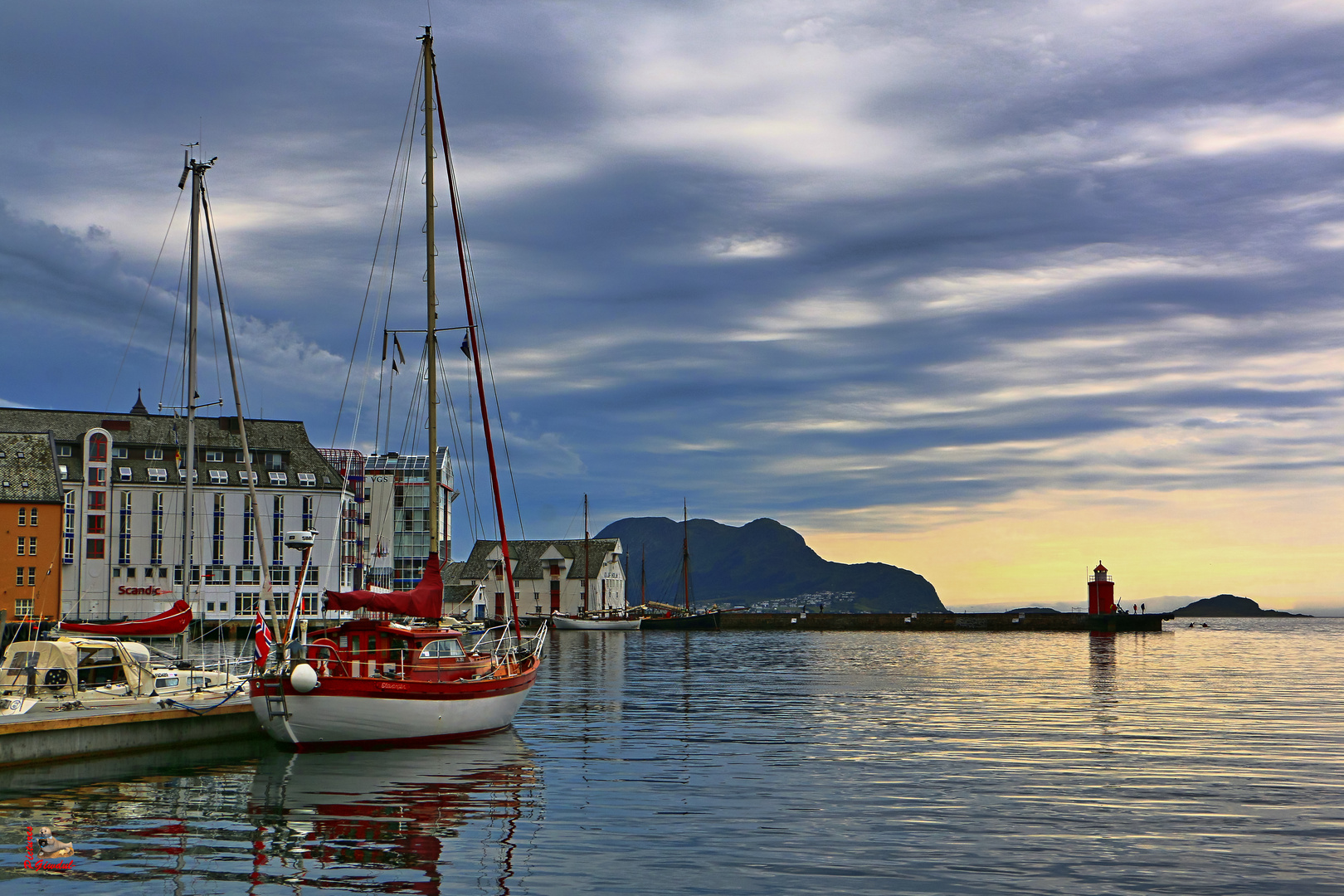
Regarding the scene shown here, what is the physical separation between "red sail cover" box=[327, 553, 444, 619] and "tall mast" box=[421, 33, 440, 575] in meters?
0.60

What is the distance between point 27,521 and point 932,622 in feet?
386

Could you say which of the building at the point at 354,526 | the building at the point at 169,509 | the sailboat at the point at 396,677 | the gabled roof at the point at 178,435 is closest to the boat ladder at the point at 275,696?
the sailboat at the point at 396,677

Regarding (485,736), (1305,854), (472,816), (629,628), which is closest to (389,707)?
(485,736)

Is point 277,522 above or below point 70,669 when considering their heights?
above

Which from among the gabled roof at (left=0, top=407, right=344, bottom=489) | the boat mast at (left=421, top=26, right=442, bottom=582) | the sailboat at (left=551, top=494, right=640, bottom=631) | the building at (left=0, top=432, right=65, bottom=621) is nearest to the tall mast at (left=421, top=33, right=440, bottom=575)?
the boat mast at (left=421, top=26, right=442, bottom=582)

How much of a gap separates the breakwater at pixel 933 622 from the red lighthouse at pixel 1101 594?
6.73 ft

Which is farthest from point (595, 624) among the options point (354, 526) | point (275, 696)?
point (275, 696)

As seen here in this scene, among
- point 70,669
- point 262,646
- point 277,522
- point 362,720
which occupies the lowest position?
point 362,720

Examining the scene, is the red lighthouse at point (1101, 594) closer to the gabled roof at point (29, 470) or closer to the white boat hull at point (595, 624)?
the white boat hull at point (595, 624)

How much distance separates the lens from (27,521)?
91.8 m

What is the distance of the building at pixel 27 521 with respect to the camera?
91.0 metres

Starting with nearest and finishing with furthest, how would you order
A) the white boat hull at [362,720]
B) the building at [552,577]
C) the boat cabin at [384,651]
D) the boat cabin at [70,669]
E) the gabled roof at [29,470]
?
1. the white boat hull at [362,720]
2. the boat cabin at [70,669]
3. the boat cabin at [384,651]
4. the gabled roof at [29,470]
5. the building at [552,577]

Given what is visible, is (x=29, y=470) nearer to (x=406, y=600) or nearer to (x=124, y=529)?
(x=124, y=529)

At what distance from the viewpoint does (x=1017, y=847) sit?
62.3 ft
